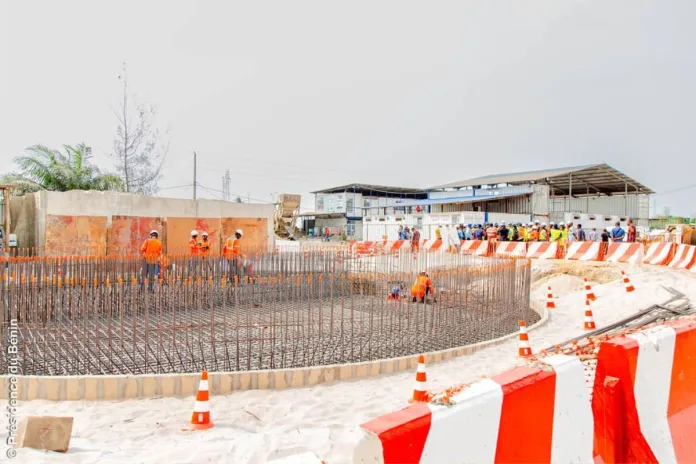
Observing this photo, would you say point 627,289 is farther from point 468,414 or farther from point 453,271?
Answer: point 468,414

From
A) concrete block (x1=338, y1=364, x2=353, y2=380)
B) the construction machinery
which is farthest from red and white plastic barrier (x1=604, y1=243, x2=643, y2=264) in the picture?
the construction machinery

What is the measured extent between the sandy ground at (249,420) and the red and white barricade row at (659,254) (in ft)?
31.7

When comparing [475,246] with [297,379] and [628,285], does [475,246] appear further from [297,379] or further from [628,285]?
[297,379]

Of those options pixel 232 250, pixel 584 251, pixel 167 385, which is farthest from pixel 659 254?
pixel 167 385

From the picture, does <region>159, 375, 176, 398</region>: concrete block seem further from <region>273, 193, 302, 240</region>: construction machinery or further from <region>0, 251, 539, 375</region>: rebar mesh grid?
<region>273, 193, 302, 240</region>: construction machinery

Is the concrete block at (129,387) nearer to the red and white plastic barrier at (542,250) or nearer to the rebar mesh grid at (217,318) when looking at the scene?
the rebar mesh grid at (217,318)

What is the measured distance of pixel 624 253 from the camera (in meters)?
14.5

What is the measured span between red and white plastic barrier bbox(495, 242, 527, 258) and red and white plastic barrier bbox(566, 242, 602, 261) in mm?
1663

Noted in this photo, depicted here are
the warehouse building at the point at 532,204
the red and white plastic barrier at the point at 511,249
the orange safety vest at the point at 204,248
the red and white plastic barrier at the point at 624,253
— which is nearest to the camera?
the orange safety vest at the point at 204,248

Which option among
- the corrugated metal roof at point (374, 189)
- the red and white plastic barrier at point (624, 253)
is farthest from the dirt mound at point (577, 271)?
the corrugated metal roof at point (374, 189)

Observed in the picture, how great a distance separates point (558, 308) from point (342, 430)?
7.76 m

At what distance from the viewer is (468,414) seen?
71.9 inches

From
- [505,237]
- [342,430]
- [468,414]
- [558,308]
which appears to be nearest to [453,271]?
[558,308]

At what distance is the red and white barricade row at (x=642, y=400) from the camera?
245cm
